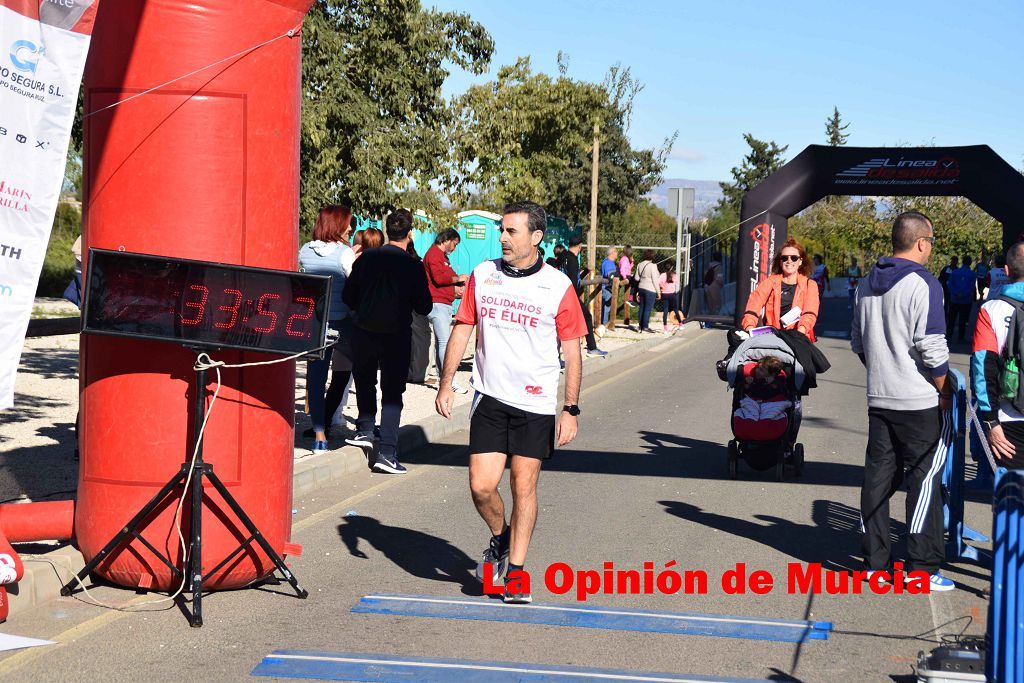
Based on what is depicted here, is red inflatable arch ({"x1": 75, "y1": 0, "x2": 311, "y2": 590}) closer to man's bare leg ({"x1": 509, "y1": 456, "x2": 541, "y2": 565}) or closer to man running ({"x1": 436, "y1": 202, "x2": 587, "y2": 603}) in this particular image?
man running ({"x1": 436, "y1": 202, "x2": 587, "y2": 603})

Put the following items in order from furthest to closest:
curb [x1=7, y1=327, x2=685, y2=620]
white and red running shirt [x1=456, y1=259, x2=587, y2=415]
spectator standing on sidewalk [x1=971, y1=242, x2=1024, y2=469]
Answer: spectator standing on sidewalk [x1=971, y1=242, x2=1024, y2=469], white and red running shirt [x1=456, y1=259, x2=587, y2=415], curb [x1=7, y1=327, x2=685, y2=620]

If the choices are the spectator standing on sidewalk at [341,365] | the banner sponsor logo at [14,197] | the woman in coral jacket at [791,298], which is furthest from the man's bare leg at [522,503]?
the spectator standing on sidewalk at [341,365]

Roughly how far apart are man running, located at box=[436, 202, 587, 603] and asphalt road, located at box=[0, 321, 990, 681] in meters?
0.63

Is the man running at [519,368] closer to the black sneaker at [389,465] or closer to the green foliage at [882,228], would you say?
the black sneaker at [389,465]

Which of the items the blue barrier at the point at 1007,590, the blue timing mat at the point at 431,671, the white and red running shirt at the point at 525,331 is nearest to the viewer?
the blue barrier at the point at 1007,590

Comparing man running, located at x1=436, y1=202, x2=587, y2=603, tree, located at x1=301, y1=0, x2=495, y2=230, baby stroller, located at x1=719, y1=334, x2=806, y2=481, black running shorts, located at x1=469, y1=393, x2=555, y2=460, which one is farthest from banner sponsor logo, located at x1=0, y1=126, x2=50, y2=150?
tree, located at x1=301, y1=0, x2=495, y2=230

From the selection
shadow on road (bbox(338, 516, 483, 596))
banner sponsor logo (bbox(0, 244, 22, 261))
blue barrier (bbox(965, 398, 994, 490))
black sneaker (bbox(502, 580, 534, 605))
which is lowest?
shadow on road (bbox(338, 516, 483, 596))

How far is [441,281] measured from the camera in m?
14.0

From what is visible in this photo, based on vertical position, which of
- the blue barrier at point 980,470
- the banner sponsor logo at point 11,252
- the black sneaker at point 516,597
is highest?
the banner sponsor logo at point 11,252

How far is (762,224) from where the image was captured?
17.7m

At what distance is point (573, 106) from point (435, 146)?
62.6 ft

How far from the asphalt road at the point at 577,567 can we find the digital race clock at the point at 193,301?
1360mm

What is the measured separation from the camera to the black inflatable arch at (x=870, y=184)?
15.9m

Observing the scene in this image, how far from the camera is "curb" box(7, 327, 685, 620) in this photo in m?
5.93
